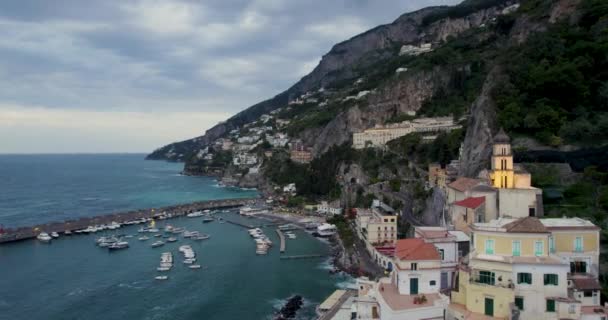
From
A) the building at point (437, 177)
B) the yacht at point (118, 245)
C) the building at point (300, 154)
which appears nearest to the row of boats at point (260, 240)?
the yacht at point (118, 245)

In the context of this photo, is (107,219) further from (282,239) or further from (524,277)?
(524,277)

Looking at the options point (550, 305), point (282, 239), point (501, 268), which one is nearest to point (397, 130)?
point (282, 239)

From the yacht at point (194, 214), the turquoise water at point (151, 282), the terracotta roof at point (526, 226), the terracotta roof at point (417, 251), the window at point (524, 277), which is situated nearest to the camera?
the window at point (524, 277)

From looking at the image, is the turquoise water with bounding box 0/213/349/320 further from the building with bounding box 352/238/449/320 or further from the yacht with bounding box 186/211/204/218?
the yacht with bounding box 186/211/204/218

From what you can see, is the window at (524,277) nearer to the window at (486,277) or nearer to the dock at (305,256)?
the window at (486,277)

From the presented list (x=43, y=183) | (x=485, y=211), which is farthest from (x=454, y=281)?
(x=43, y=183)

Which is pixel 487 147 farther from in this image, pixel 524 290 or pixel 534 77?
pixel 524 290
